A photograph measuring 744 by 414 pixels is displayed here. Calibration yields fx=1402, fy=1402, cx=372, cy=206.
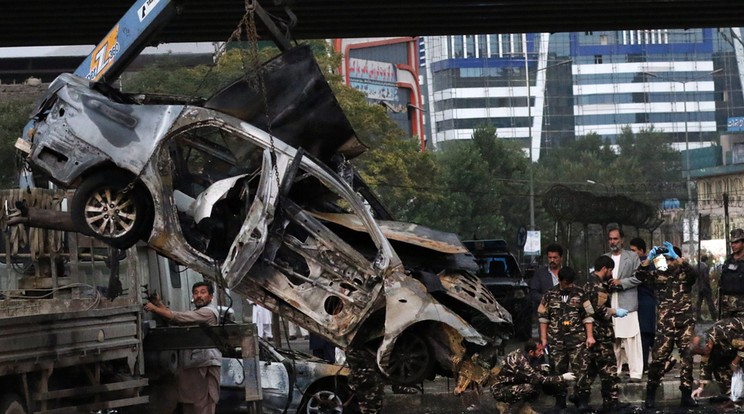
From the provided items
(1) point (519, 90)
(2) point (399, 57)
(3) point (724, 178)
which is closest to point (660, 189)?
(3) point (724, 178)

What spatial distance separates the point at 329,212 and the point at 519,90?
5739 inches

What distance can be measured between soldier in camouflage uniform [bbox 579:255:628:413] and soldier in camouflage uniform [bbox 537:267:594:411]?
0.50 ft

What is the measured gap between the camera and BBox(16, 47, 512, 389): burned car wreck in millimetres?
10914

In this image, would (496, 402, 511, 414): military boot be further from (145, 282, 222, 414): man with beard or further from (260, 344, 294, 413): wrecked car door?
(145, 282, 222, 414): man with beard

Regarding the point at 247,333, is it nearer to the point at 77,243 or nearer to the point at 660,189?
the point at 77,243

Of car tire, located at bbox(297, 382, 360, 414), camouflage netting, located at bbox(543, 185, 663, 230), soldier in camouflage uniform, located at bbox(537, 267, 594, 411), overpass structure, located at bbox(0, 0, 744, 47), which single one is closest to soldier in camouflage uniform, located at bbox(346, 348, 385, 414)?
car tire, located at bbox(297, 382, 360, 414)

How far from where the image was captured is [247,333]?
11836 mm

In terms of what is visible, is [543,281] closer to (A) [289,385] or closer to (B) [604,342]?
(B) [604,342]

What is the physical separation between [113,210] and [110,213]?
3 cm

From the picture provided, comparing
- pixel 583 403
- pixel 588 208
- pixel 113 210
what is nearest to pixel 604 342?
pixel 583 403

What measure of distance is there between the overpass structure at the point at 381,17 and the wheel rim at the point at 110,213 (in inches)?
305

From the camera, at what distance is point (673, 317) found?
576 inches

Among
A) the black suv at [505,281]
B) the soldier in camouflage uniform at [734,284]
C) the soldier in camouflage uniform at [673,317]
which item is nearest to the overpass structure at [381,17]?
the black suv at [505,281]

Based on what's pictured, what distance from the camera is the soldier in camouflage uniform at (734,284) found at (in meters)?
14.1
